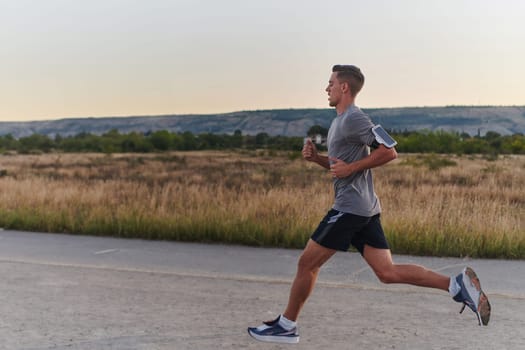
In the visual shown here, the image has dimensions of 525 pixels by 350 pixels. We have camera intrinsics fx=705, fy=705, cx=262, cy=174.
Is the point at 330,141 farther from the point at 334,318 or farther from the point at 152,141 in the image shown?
the point at 152,141

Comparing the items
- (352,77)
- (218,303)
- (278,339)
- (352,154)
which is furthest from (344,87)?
(218,303)

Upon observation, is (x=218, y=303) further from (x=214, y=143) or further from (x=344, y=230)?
(x=214, y=143)

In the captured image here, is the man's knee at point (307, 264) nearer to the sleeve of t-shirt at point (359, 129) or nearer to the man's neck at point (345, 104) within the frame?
the sleeve of t-shirt at point (359, 129)

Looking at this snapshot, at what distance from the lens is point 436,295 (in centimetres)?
672

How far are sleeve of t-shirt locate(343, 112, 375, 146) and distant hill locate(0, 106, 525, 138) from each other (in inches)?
4232

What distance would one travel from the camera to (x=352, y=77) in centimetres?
502

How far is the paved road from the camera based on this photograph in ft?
17.1

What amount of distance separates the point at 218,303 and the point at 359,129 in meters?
2.41

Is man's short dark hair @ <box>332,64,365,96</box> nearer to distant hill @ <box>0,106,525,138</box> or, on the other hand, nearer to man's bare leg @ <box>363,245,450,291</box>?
man's bare leg @ <box>363,245,450,291</box>

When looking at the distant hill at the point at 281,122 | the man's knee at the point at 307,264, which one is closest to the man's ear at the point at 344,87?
the man's knee at the point at 307,264

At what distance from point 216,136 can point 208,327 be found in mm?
92438

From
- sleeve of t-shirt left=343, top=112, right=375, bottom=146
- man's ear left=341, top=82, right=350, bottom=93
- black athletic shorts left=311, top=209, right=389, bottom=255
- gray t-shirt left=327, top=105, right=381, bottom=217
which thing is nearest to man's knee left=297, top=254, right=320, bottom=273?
black athletic shorts left=311, top=209, right=389, bottom=255

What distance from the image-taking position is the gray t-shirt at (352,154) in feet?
15.9

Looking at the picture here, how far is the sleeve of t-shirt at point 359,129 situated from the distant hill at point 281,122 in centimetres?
10749
